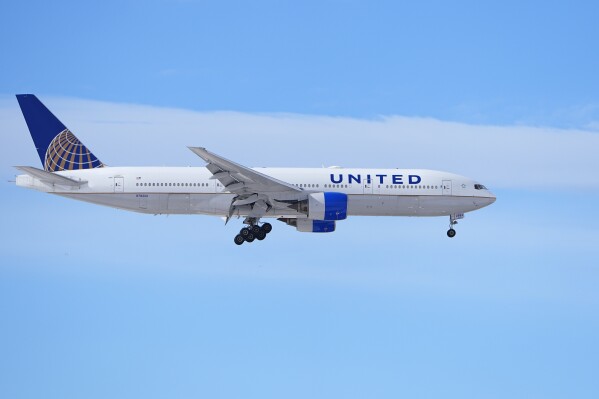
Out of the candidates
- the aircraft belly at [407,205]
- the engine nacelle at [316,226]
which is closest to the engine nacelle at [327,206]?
the aircraft belly at [407,205]

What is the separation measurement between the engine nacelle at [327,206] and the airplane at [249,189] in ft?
0.15

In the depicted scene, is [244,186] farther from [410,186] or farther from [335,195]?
[410,186]

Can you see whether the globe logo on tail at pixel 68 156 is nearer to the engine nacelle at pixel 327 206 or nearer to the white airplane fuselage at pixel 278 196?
the white airplane fuselage at pixel 278 196

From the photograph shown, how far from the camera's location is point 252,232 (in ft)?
143

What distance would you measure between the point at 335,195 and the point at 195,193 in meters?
6.57

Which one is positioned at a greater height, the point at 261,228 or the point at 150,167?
the point at 150,167

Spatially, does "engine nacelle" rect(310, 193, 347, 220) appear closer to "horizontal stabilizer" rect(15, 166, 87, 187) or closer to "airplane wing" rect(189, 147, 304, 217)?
"airplane wing" rect(189, 147, 304, 217)

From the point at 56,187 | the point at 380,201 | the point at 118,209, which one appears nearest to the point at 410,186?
the point at 380,201

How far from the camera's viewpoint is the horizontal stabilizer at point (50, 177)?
4146cm

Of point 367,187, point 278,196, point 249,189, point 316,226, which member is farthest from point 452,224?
point 249,189

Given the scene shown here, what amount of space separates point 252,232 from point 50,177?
9.77 m

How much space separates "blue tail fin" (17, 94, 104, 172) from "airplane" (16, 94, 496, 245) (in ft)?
0.16

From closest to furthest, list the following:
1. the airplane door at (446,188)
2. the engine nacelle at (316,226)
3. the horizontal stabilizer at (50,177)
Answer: the horizontal stabilizer at (50,177), the airplane door at (446,188), the engine nacelle at (316,226)

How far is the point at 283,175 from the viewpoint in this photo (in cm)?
4369
